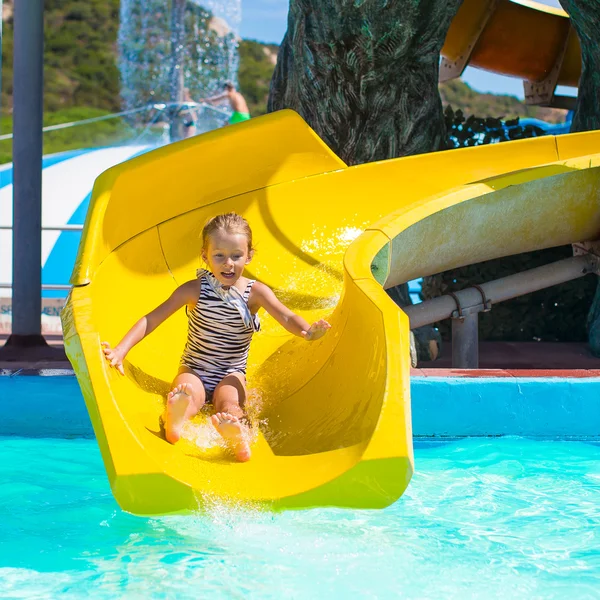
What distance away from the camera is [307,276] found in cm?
366

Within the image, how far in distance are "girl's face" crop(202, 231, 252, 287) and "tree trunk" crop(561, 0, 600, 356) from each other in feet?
Result: 7.75

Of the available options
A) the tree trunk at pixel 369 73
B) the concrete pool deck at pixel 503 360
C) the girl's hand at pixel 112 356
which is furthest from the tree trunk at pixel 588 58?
the girl's hand at pixel 112 356

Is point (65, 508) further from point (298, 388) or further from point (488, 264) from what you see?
point (488, 264)

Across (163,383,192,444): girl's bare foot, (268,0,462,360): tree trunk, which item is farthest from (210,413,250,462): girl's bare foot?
(268,0,462,360): tree trunk

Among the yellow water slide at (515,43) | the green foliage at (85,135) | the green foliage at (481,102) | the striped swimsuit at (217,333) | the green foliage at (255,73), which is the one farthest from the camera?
the green foliage at (481,102)

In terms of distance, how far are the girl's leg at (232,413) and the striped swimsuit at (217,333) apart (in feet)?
0.17

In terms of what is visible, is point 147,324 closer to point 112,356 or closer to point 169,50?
point 112,356

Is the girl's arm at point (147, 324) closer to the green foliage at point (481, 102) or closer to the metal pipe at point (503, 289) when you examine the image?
the metal pipe at point (503, 289)

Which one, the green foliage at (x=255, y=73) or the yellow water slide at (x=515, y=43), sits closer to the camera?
the yellow water slide at (x=515, y=43)

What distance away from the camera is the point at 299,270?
12.1 ft

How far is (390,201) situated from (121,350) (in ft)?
5.63

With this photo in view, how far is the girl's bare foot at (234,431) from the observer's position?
8.06 feet

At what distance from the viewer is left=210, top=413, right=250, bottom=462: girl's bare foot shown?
2.46 metres

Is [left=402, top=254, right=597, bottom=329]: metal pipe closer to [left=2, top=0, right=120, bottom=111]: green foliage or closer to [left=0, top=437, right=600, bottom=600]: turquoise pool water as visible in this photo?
[left=0, top=437, right=600, bottom=600]: turquoise pool water
